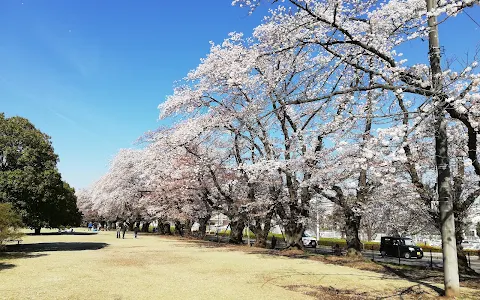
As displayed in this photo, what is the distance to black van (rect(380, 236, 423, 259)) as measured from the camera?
2839 cm

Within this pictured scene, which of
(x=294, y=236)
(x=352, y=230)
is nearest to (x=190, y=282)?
(x=352, y=230)

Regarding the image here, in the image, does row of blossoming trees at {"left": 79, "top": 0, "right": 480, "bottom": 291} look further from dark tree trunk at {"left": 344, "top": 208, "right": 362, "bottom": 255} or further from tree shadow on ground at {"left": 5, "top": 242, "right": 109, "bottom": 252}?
tree shadow on ground at {"left": 5, "top": 242, "right": 109, "bottom": 252}

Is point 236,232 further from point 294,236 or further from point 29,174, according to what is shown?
point 29,174

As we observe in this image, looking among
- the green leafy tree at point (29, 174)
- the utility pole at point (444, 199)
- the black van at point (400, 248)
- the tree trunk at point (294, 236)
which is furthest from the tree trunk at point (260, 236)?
the utility pole at point (444, 199)

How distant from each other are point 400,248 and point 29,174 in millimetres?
27304

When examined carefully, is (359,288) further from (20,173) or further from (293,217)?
(20,173)

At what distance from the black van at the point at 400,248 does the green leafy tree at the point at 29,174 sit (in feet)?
82.9

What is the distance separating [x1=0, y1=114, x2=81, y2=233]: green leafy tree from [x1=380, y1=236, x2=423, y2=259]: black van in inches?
994

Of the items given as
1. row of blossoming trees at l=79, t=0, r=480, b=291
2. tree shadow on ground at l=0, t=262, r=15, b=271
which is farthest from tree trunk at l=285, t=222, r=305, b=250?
tree shadow on ground at l=0, t=262, r=15, b=271

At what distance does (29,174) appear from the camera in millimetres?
17406

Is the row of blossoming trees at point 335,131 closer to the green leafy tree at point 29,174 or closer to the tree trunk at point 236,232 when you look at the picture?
the tree trunk at point 236,232

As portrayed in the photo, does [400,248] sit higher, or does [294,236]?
[294,236]

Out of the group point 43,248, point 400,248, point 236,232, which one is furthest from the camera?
point 236,232

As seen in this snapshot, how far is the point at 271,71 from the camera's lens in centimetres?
1689
